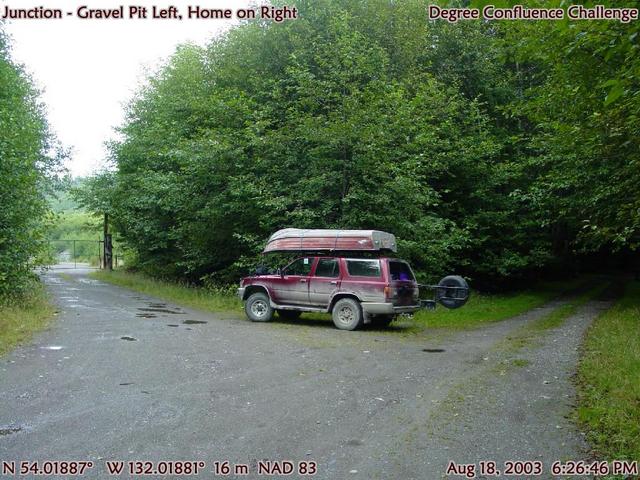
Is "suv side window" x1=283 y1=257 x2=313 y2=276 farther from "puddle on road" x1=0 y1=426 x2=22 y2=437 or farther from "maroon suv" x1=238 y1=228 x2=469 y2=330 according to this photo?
"puddle on road" x1=0 y1=426 x2=22 y2=437

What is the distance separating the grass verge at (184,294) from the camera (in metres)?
19.0

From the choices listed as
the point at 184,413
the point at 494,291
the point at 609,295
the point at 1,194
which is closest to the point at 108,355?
the point at 184,413

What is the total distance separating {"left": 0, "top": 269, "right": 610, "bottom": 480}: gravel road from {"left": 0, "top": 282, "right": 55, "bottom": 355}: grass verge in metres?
0.38

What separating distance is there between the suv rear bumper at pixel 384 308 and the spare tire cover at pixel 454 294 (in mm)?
836

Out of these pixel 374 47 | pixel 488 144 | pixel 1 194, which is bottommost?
pixel 1 194

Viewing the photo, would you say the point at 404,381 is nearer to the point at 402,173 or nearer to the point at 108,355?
the point at 108,355

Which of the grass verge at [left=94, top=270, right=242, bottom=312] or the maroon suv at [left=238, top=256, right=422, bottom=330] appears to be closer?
the maroon suv at [left=238, top=256, right=422, bottom=330]

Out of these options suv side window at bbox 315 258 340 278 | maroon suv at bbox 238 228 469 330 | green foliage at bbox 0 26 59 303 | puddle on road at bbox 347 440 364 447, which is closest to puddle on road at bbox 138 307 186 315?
maroon suv at bbox 238 228 469 330

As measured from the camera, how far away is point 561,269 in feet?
119

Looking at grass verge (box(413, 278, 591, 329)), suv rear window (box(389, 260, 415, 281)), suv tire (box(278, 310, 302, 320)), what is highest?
suv rear window (box(389, 260, 415, 281))

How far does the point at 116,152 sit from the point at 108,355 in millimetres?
24670

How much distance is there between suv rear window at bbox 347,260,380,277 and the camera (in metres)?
13.7

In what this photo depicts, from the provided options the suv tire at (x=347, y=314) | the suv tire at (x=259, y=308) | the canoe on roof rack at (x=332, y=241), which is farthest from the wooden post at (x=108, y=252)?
the suv tire at (x=347, y=314)

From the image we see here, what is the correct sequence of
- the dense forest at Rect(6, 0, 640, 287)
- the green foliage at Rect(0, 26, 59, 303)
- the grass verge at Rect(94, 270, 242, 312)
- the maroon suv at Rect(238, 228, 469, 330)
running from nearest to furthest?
the maroon suv at Rect(238, 228, 469, 330) → the green foliage at Rect(0, 26, 59, 303) → the dense forest at Rect(6, 0, 640, 287) → the grass verge at Rect(94, 270, 242, 312)
